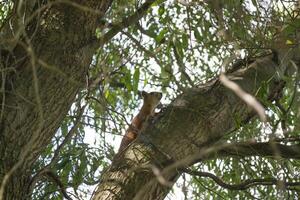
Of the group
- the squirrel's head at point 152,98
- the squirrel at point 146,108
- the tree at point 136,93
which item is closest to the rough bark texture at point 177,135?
the tree at point 136,93

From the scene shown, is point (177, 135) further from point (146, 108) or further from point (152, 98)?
point (152, 98)

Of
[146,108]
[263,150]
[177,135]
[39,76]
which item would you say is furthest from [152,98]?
[39,76]

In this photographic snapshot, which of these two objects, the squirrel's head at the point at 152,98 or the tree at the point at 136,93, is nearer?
the tree at the point at 136,93

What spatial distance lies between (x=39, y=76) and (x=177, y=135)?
974mm

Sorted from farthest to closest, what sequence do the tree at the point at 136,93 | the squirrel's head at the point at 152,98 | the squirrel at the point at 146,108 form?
the squirrel's head at the point at 152,98 → the squirrel at the point at 146,108 → the tree at the point at 136,93

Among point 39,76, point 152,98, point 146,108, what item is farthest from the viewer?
point 152,98

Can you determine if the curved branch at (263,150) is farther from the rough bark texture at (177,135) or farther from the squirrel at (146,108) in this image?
the squirrel at (146,108)

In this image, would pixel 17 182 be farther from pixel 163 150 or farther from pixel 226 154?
pixel 226 154

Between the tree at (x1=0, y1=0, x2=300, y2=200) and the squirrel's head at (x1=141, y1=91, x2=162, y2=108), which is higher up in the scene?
the squirrel's head at (x1=141, y1=91, x2=162, y2=108)

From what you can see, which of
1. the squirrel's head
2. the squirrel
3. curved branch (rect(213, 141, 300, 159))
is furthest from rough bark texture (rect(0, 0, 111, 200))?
the squirrel's head

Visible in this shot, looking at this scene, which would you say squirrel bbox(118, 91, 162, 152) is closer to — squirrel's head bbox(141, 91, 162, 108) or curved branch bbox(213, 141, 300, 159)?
squirrel's head bbox(141, 91, 162, 108)

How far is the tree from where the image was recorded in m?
2.93

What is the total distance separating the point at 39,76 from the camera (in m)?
3.03

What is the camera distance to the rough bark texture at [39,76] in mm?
2930
